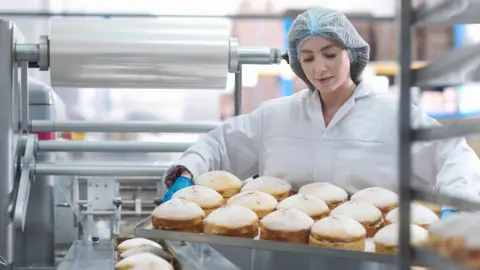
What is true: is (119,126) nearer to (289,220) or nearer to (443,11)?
(289,220)

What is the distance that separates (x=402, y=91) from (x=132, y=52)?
4.38 feet

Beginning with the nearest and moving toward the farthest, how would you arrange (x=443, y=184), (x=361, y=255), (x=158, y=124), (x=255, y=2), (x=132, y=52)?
(x=361, y=255), (x=443, y=184), (x=132, y=52), (x=158, y=124), (x=255, y=2)

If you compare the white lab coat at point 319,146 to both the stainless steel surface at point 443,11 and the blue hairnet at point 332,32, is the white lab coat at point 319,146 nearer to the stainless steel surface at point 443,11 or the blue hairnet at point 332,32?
the blue hairnet at point 332,32

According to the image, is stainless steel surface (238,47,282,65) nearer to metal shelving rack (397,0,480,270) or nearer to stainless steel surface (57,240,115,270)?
stainless steel surface (57,240,115,270)

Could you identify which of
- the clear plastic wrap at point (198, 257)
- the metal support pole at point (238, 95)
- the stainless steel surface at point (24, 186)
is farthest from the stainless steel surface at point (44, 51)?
the clear plastic wrap at point (198, 257)

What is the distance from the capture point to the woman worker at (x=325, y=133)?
1.70 meters

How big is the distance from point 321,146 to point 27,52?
943 millimetres

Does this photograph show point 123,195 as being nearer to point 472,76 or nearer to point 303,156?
point 303,156

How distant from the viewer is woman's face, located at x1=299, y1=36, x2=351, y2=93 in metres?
1.69

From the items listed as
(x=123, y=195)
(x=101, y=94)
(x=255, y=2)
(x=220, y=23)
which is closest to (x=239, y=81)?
(x=220, y=23)

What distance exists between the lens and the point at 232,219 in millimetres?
1327

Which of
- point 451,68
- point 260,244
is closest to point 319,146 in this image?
point 260,244

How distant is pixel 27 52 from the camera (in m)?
1.93

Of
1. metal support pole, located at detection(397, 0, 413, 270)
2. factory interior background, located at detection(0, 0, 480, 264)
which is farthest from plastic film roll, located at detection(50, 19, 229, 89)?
metal support pole, located at detection(397, 0, 413, 270)
